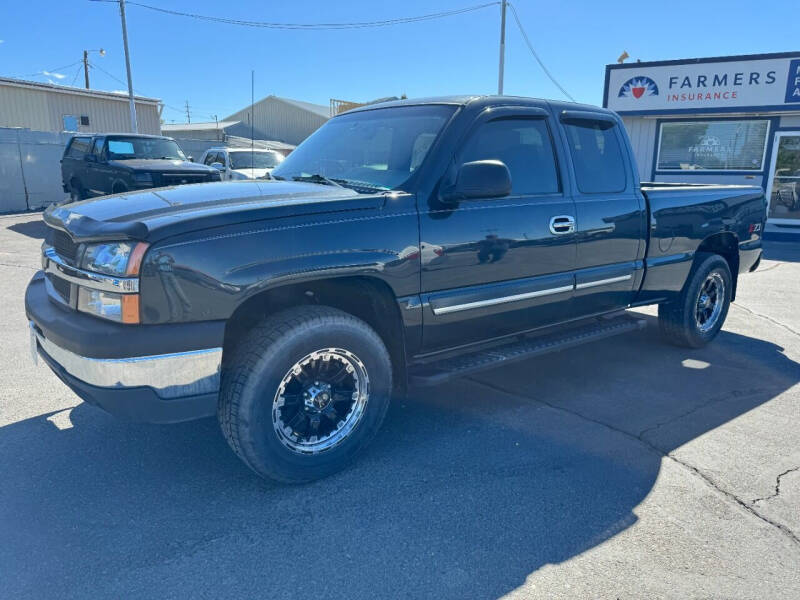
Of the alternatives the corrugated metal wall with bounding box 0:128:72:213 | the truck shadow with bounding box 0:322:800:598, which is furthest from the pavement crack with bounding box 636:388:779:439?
the corrugated metal wall with bounding box 0:128:72:213

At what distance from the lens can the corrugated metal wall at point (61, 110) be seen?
81.4ft

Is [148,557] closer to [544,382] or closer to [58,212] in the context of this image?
[58,212]

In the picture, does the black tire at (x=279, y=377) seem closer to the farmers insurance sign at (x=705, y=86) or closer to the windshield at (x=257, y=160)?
the windshield at (x=257, y=160)

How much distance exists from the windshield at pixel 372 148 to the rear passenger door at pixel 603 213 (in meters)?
1.13

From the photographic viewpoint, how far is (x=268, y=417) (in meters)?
2.86

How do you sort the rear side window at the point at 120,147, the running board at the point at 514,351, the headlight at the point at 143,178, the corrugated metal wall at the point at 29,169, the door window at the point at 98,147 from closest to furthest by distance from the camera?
the running board at the point at 514,351
the headlight at the point at 143,178
the rear side window at the point at 120,147
the door window at the point at 98,147
the corrugated metal wall at the point at 29,169

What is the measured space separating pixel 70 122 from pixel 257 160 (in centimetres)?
1635

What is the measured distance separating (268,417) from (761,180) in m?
14.7

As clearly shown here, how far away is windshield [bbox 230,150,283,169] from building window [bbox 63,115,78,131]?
15.7 metres

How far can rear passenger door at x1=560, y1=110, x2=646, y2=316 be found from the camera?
416 centimetres

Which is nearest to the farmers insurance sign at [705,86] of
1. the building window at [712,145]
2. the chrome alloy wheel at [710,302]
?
the building window at [712,145]

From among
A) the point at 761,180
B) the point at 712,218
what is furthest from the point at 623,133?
the point at 761,180

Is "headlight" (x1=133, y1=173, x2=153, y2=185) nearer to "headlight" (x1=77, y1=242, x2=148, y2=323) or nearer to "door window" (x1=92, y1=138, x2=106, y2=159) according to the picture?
"door window" (x1=92, y1=138, x2=106, y2=159)

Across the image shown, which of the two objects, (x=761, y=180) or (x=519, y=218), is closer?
(x=519, y=218)
